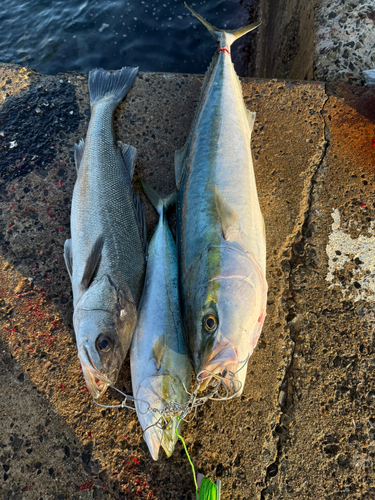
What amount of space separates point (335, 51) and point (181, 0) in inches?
149

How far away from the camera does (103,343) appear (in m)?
1.88

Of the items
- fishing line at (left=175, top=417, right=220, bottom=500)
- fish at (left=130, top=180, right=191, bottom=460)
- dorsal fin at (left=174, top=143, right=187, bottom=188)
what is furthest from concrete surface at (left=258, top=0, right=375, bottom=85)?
fishing line at (left=175, top=417, right=220, bottom=500)

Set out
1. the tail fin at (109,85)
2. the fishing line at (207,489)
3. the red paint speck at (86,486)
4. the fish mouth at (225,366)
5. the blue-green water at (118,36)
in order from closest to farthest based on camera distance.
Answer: the fish mouth at (225,366), the fishing line at (207,489), the red paint speck at (86,486), the tail fin at (109,85), the blue-green water at (118,36)

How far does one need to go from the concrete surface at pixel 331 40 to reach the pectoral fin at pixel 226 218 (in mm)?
2289

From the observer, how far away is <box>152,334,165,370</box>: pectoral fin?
1.88 metres

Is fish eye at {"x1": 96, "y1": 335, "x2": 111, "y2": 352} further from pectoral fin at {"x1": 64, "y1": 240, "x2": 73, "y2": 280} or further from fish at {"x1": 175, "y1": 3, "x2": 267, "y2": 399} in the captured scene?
pectoral fin at {"x1": 64, "y1": 240, "x2": 73, "y2": 280}

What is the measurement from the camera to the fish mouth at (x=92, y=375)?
1868mm

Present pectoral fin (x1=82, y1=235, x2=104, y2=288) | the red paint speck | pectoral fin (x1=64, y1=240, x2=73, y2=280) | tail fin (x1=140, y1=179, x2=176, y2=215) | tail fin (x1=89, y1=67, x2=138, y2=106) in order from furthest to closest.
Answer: tail fin (x1=89, y1=67, x2=138, y2=106) < tail fin (x1=140, y1=179, x2=176, y2=215) < pectoral fin (x1=64, y1=240, x2=73, y2=280) < pectoral fin (x1=82, y1=235, x2=104, y2=288) < the red paint speck

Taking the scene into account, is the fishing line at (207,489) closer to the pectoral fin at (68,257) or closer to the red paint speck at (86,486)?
the red paint speck at (86,486)

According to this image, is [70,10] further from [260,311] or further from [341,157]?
[260,311]

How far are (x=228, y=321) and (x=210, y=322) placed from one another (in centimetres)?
10

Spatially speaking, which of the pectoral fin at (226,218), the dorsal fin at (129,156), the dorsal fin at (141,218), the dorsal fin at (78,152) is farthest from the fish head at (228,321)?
the dorsal fin at (78,152)

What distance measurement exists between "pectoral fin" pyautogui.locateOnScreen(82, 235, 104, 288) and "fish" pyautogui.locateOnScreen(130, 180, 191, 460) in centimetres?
36

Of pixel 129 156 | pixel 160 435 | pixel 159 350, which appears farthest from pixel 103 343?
pixel 129 156
